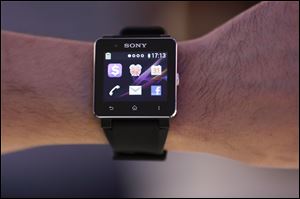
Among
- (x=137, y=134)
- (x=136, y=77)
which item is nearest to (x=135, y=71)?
(x=136, y=77)

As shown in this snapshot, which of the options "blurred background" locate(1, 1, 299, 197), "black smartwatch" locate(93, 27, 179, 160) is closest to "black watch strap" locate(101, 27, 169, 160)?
"black smartwatch" locate(93, 27, 179, 160)

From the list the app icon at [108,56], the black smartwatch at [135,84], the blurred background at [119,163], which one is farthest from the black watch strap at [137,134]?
→ the blurred background at [119,163]

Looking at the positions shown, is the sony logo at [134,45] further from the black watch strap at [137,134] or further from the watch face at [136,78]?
the black watch strap at [137,134]

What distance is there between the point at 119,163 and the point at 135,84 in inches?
14.5

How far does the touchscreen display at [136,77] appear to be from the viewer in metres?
0.76

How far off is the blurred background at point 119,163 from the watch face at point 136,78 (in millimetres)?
279

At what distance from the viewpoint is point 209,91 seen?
792 millimetres

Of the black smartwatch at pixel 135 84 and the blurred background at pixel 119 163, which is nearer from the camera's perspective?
the black smartwatch at pixel 135 84

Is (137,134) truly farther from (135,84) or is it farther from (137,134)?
(135,84)

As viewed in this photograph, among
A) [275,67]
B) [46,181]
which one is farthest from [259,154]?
[46,181]

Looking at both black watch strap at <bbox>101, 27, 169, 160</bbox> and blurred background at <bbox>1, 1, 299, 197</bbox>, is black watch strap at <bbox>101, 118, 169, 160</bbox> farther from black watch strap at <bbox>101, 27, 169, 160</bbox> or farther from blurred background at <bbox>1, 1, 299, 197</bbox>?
blurred background at <bbox>1, 1, 299, 197</bbox>

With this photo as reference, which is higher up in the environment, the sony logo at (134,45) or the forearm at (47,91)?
the sony logo at (134,45)

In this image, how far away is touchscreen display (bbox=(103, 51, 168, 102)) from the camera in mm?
757

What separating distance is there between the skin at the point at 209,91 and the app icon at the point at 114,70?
71 millimetres
